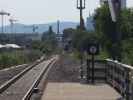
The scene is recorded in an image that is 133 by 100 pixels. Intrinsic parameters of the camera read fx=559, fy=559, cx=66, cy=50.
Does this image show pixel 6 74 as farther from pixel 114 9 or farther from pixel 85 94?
pixel 114 9

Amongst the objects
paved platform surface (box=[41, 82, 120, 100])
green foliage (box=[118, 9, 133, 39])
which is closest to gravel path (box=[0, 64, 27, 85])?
paved platform surface (box=[41, 82, 120, 100])

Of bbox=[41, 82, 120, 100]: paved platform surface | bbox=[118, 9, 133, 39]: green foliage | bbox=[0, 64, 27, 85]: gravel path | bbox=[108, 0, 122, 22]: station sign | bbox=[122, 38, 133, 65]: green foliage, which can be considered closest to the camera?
bbox=[108, 0, 122, 22]: station sign

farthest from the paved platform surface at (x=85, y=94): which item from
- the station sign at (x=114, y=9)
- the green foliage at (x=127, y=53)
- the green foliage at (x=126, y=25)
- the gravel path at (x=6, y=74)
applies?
the green foliage at (x=126, y=25)

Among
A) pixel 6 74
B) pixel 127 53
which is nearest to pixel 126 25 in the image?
pixel 6 74

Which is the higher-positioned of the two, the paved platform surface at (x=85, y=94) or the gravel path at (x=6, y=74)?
the paved platform surface at (x=85, y=94)

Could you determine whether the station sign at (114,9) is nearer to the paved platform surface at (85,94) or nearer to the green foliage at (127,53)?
the paved platform surface at (85,94)

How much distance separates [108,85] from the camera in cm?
2695

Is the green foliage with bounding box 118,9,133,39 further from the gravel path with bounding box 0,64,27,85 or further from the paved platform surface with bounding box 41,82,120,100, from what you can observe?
the paved platform surface with bounding box 41,82,120,100

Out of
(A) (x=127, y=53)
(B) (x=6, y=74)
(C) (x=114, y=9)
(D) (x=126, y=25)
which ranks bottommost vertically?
(B) (x=6, y=74)

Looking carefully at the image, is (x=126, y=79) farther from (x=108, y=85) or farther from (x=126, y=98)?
(x=108, y=85)

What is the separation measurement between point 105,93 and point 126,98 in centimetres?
567

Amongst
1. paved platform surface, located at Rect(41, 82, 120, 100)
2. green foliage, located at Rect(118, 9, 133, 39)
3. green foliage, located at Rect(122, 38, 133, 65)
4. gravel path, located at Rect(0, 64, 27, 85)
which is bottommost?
gravel path, located at Rect(0, 64, 27, 85)

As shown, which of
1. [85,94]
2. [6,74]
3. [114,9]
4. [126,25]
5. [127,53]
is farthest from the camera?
[126,25]

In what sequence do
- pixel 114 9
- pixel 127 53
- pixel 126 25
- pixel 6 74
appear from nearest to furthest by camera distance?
pixel 114 9 < pixel 127 53 < pixel 6 74 < pixel 126 25
